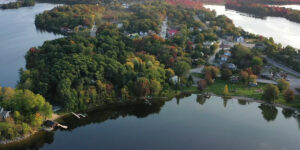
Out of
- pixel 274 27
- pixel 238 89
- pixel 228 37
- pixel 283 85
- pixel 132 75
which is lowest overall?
pixel 238 89

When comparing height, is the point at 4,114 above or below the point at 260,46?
below

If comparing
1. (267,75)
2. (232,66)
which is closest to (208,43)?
(232,66)

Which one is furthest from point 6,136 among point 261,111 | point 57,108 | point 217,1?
point 217,1

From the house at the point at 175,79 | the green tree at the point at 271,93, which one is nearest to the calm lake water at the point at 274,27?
the green tree at the point at 271,93

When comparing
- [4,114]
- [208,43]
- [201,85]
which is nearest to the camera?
[4,114]

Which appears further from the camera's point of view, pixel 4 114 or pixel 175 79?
pixel 175 79

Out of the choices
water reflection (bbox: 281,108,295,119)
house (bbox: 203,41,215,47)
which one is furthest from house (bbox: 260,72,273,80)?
house (bbox: 203,41,215,47)

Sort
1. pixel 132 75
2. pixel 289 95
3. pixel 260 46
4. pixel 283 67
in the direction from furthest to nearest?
pixel 260 46, pixel 283 67, pixel 132 75, pixel 289 95

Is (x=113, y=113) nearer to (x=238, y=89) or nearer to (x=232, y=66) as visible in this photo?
(x=238, y=89)
